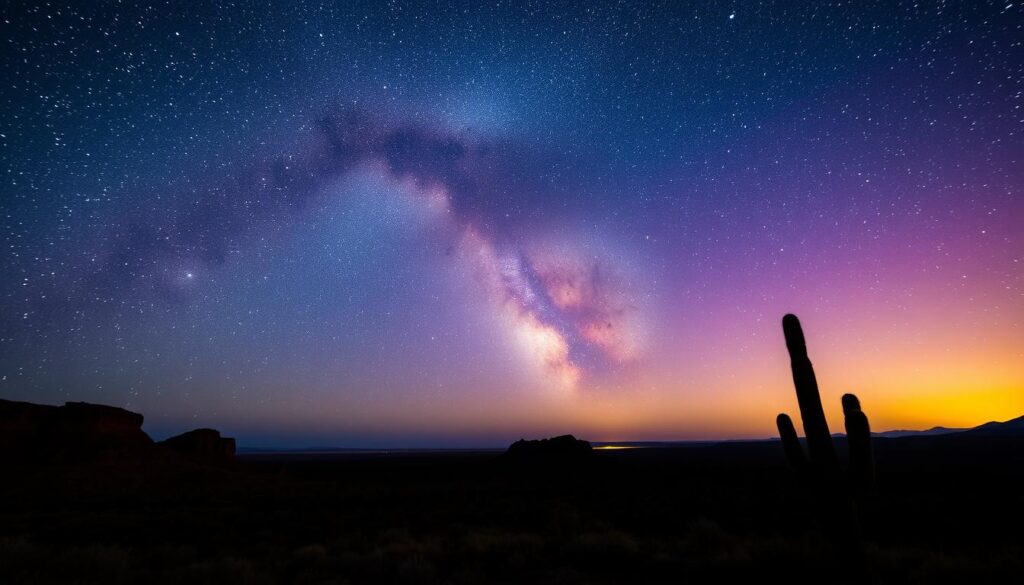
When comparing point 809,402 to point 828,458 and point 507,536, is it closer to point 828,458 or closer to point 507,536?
point 828,458

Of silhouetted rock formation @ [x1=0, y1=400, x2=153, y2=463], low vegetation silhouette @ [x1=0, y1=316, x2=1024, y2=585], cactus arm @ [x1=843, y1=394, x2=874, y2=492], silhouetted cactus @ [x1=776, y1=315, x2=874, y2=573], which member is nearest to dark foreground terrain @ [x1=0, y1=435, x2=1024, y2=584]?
low vegetation silhouette @ [x1=0, y1=316, x2=1024, y2=585]

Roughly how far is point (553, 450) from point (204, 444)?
4813 centimetres

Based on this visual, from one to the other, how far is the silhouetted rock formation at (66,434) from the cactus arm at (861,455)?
47699 mm

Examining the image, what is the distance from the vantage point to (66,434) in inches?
1532

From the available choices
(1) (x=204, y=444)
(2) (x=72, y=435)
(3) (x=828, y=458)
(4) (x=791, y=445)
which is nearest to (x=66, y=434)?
(2) (x=72, y=435)

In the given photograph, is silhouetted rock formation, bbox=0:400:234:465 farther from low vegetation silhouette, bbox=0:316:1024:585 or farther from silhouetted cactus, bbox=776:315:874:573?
silhouetted cactus, bbox=776:315:874:573

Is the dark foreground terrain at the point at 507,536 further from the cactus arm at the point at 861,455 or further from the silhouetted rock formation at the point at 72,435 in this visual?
the silhouetted rock formation at the point at 72,435

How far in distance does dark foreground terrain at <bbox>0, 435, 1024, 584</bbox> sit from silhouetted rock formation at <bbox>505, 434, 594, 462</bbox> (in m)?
45.4

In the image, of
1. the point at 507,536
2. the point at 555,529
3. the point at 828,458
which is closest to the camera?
the point at 828,458

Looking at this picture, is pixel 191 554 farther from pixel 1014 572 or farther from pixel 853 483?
pixel 1014 572

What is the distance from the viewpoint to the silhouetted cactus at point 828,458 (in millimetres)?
7820

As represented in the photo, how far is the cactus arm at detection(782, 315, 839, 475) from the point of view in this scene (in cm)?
822

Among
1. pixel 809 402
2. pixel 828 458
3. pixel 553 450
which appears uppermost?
pixel 809 402

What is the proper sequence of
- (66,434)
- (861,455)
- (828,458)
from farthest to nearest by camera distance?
(66,434) < (828,458) < (861,455)
